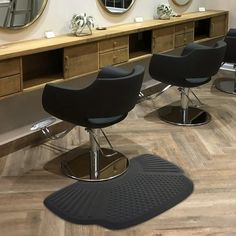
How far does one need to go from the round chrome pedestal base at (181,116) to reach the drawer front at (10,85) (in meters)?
1.69

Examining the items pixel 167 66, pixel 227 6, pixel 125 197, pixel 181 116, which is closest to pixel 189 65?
pixel 167 66

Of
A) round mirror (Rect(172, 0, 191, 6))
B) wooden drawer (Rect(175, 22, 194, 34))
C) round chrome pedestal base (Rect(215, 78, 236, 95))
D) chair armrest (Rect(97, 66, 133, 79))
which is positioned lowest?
round chrome pedestal base (Rect(215, 78, 236, 95))

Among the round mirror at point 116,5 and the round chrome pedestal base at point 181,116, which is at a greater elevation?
the round mirror at point 116,5

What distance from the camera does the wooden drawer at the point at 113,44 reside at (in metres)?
3.85

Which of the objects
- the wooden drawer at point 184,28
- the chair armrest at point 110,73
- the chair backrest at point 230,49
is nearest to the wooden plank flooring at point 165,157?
the chair backrest at point 230,49

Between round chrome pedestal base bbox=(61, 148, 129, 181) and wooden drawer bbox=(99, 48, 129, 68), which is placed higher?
wooden drawer bbox=(99, 48, 129, 68)

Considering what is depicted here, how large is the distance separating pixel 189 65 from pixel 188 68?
0.03 m

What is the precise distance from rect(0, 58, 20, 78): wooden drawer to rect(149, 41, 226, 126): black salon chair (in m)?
1.45

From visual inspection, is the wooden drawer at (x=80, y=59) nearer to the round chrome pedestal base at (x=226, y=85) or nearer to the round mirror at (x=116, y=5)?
the round mirror at (x=116, y=5)

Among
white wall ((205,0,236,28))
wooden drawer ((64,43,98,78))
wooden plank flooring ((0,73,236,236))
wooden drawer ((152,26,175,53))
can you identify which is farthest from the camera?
white wall ((205,0,236,28))

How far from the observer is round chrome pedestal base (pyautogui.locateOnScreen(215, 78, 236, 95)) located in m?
5.23

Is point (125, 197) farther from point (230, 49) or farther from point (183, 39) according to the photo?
point (230, 49)

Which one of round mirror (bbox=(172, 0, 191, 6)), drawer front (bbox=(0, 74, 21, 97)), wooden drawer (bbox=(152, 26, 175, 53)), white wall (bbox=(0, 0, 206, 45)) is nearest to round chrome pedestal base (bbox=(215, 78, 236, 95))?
wooden drawer (bbox=(152, 26, 175, 53))

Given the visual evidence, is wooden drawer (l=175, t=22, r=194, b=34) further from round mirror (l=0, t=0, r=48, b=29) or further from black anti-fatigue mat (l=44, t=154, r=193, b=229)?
black anti-fatigue mat (l=44, t=154, r=193, b=229)
